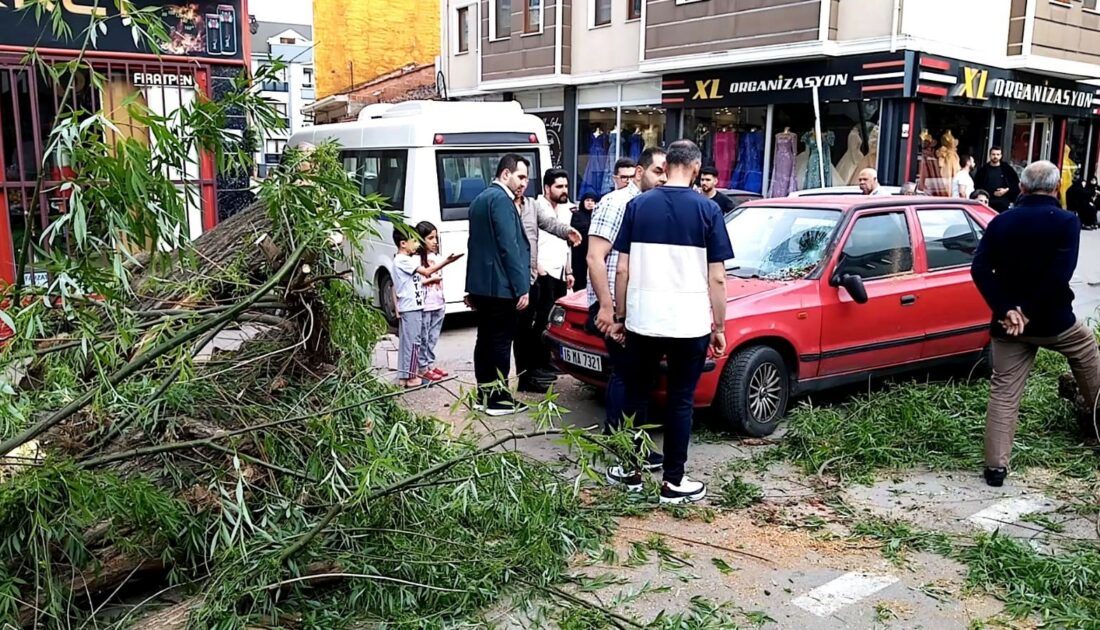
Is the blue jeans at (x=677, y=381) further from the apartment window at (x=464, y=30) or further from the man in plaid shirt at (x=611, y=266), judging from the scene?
the apartment window at (x=464, y=30)

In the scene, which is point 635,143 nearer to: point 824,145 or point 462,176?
point 824,145

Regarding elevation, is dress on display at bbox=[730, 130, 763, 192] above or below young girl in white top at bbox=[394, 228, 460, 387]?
above

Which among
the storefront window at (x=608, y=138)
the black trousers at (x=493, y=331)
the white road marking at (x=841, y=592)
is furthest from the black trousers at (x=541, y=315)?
the storefront window at (x=608, y=138)

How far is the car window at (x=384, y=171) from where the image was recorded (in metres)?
9.80

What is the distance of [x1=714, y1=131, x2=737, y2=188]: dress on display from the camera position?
60.2 ft

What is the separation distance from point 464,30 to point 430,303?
2120 cm

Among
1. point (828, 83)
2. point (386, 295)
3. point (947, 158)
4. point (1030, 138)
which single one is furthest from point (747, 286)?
point (1030, 138)

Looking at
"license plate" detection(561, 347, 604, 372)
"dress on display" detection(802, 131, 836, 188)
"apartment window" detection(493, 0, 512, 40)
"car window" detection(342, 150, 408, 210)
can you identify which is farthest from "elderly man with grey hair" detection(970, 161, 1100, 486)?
"apartment window" detection(493, 0, 512, 40)

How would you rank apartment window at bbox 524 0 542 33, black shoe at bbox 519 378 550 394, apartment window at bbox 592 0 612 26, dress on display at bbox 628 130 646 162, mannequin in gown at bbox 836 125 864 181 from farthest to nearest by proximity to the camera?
1. apartment window at bbox 524 0 542 33
2. apartment window at bbox 592 0 612 26
3. dress on display at bbox 628 130 646 162
4. mannequin in gown at bbox 836 125 864 181
5. black shoe at bbox 519 378 550 394

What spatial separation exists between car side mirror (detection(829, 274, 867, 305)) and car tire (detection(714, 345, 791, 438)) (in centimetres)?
66

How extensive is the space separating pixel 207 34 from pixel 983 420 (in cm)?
752

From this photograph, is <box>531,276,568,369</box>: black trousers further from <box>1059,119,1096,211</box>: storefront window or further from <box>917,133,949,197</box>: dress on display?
<box>1059,119,1096,211</box>: storefront window

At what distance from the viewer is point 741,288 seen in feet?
19.7

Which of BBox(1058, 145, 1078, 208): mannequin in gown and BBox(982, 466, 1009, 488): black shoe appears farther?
BBox(1058, 145, 1078, 208): mannequin in gown
